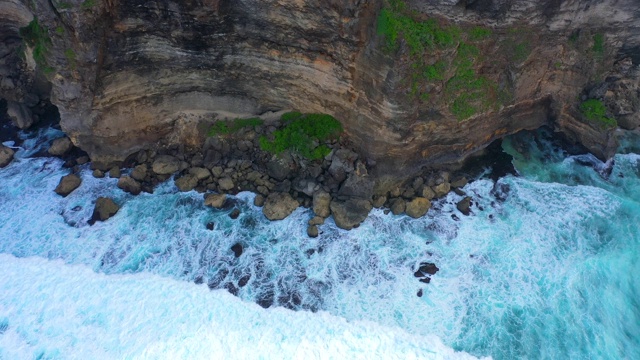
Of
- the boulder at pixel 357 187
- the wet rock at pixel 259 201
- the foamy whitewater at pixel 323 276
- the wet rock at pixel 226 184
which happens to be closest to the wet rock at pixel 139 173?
the foamy whitewater at pixel 323 276

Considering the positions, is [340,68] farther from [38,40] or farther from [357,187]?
[38,40]

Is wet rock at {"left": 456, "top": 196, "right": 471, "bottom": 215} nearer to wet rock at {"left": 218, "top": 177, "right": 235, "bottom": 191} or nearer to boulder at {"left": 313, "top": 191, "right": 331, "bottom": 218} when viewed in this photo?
boulder at {"left": 313, "top": 191, "right": 331, "bottom": 218}

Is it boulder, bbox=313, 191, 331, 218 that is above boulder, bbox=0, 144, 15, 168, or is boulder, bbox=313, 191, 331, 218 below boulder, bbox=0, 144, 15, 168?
above

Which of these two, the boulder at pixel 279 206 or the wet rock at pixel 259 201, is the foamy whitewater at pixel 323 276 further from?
the wet rock at pixel 259 201

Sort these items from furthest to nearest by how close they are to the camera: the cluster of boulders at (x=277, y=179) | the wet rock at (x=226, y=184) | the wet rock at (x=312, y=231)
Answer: the wet rock at (x=226, y=184) < the cluster of boulders at (x=277, y=179) < the wet rock at (x=312, y=231)

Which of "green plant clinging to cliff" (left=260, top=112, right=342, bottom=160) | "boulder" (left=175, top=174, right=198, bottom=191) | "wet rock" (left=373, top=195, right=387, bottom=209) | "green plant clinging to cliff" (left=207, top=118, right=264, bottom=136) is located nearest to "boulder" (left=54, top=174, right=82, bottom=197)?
"boulder" (left=175, top=174, right=198, bottom=191)
